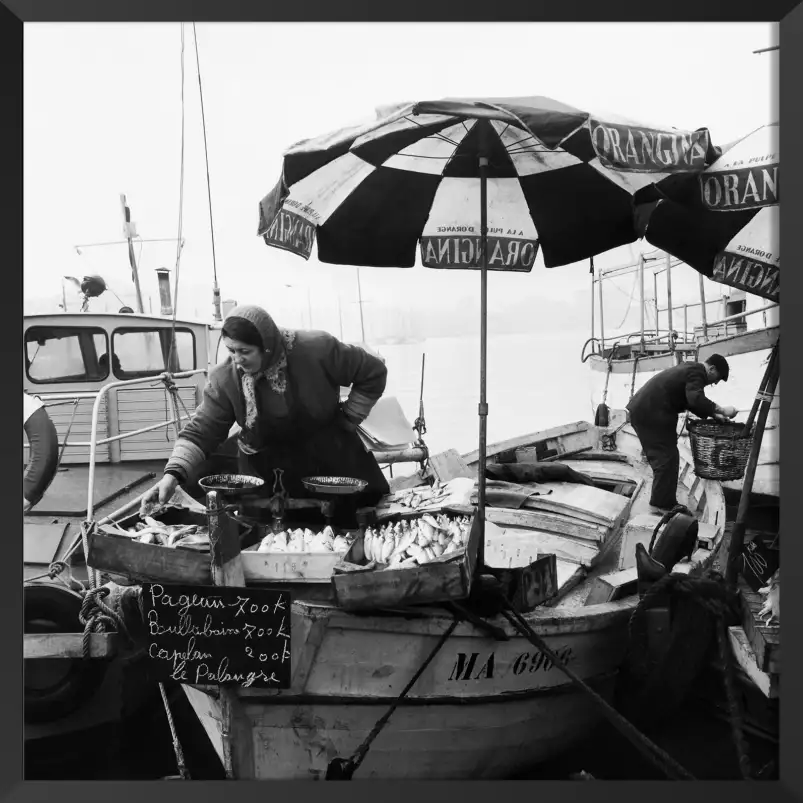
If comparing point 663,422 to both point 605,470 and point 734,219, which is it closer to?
point 605,470

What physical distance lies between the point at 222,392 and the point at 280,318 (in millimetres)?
602

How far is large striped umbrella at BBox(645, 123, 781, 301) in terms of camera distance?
3252mm

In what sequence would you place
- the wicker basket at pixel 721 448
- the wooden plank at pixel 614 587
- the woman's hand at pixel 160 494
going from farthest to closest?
Answer: 1. the wicker basket at pixel 721 448
2. the wooden plank at pixel 614 587
3. the woman's hand at pixel 160 494

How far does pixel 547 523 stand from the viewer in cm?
460

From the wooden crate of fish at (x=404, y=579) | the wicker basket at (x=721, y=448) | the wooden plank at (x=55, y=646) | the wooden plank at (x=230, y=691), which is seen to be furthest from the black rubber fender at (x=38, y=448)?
the wicker basket at (x=721, y=448)

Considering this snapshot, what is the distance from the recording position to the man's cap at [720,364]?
5.07 meters

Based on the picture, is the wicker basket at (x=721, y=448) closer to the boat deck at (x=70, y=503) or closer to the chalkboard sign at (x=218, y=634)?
the chalkboard sign at (x=218, y=634)

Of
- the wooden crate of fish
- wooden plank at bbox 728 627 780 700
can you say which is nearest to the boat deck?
the wooden crate of fish

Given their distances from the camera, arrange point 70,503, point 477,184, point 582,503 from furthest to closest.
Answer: point 70,503
point 582,503
point 477,184

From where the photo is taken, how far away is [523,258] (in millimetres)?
4719

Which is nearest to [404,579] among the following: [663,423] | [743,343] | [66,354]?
[743,343]

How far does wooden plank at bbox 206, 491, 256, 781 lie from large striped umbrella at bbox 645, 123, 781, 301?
9.21 feet

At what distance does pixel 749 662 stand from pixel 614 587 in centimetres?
79

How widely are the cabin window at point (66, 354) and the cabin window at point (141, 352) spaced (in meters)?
0.10
